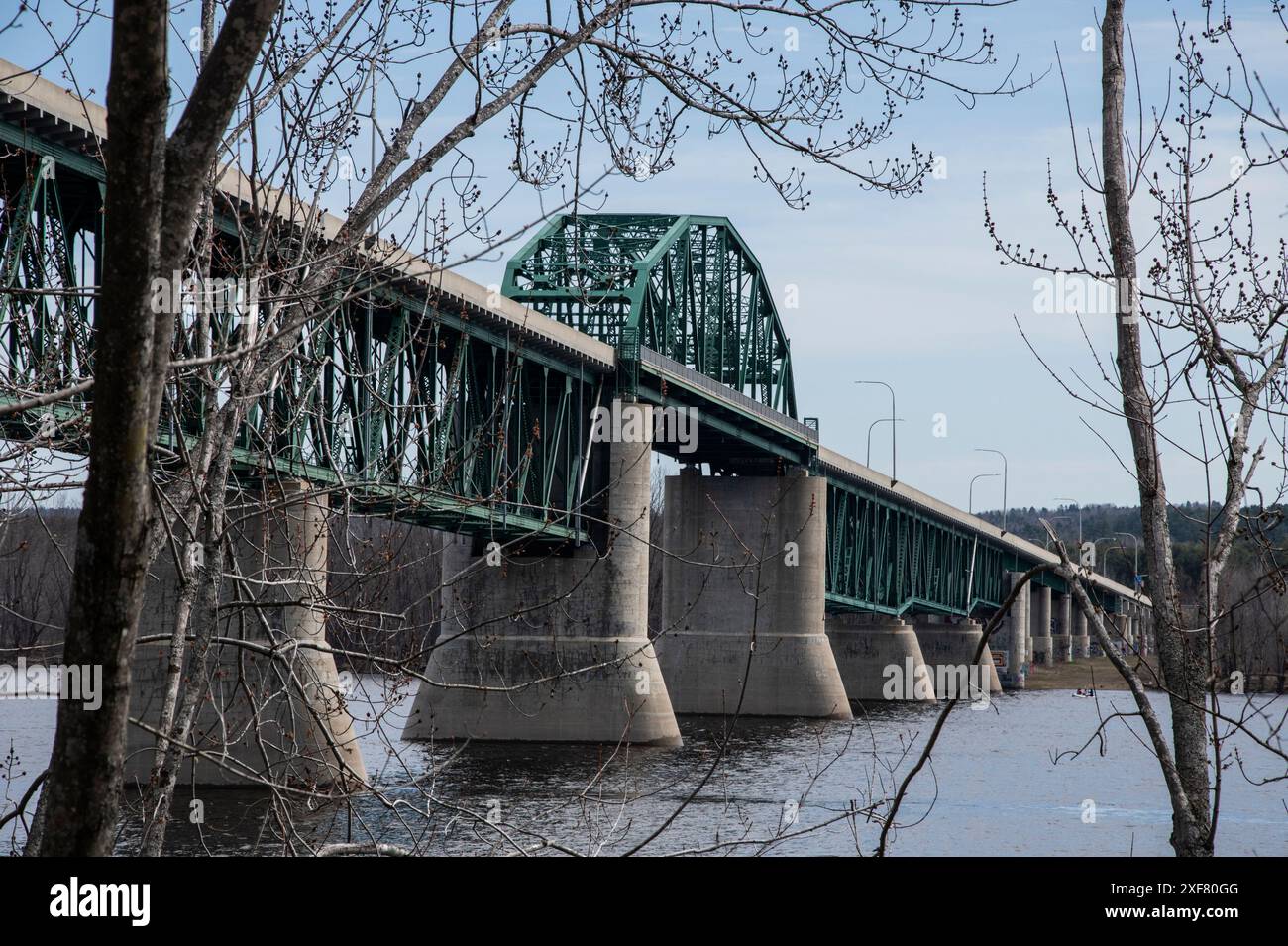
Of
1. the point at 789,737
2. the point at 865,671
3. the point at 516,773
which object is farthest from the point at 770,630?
the point at 516,773

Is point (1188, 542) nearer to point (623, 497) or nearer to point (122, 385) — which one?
point (623, 497)

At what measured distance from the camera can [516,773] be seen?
128 ft

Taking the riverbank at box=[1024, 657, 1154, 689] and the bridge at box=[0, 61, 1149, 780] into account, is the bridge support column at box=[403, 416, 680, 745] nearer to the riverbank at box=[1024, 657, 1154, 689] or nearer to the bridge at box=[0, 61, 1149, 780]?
the bridge at box=[0, 61, 1149, 780]

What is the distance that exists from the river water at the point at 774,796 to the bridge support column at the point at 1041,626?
7582 centimetres

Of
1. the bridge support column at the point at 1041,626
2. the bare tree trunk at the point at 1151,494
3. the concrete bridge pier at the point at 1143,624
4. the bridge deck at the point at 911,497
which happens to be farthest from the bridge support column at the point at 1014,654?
the bare tree trunk at the point at 1151,494

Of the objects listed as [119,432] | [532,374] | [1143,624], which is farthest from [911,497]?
[119,432]

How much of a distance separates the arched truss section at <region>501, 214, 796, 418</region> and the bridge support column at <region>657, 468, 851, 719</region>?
7440 mm

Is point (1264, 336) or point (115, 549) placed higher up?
point (1264, 336)

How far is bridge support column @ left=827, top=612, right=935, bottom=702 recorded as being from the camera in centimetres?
8575

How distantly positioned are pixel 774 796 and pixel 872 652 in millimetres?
54944

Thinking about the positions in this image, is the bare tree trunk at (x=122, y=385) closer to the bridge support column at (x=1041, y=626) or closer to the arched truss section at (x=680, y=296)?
the arched truss section at (x=680, y=296)
